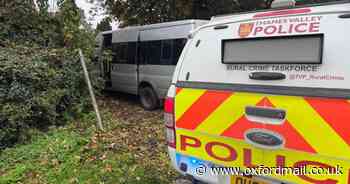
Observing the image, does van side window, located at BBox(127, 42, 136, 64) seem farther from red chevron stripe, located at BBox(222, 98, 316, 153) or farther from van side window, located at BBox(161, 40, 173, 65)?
red chevron stripe, located at BBox(222, 98, 316, 153)

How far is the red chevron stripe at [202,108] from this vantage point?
7.76 ft

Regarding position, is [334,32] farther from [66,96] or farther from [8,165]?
[66,96]

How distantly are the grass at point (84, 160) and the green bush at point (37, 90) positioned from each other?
32 centimetres

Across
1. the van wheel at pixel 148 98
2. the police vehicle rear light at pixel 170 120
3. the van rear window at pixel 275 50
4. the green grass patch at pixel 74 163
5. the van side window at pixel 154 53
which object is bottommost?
the green grass patch at pixel 74 163

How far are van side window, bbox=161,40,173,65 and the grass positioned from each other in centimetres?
239

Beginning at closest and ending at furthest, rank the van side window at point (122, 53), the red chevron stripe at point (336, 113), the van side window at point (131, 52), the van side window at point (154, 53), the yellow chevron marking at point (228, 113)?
the red chevron stripe at point (336, 113) → the yellow chevron marking at point (228, 113) → the van side window at point (154, 53) → the van side window at point (131, 52) → the van side window at point (122, 53)

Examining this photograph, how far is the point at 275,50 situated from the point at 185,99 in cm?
84

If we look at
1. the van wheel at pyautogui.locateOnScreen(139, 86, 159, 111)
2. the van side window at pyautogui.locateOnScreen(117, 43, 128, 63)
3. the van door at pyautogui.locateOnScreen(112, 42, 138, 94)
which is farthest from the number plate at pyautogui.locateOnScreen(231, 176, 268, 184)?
the van side window at pyautogui.locateOnScreen(117, 43, 128, 63)

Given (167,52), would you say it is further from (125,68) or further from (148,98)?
(125,68)

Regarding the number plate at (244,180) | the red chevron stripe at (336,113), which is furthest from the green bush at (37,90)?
the red chevron stripe at (336,113)

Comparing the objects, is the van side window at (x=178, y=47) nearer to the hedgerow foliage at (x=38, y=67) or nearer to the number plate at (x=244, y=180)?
the hedgerow foliage at (x=38, y=67)

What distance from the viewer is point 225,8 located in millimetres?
12188

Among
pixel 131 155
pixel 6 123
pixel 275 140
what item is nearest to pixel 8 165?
pixel 6 123

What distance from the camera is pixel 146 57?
824cm
